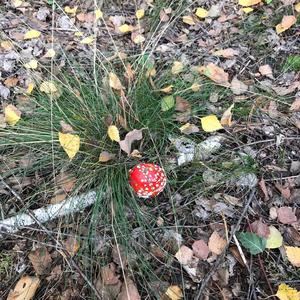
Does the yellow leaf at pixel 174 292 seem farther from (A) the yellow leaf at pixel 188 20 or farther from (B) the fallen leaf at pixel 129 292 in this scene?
(A) the yellow leaf at pixel 188 20

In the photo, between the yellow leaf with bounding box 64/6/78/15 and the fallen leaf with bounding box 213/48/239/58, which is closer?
the fallen leaf with bounding box 213/48/239/58

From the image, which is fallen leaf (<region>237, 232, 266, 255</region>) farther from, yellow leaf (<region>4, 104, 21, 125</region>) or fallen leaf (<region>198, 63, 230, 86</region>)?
yellow leaf (<region>4, 104, 21, 125</region>)

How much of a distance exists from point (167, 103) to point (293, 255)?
39.3 inches

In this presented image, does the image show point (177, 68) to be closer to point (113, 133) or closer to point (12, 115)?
point (113, 133)

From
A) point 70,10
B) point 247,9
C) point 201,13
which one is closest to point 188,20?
point 201,13

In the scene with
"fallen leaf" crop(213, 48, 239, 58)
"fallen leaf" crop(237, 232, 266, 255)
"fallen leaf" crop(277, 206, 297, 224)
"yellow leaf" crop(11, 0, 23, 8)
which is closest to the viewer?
"fallen leaf" crop(237, 232, 266, 255)

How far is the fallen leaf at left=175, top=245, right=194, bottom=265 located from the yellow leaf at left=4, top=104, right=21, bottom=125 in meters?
1.15

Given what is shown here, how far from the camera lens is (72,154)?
6.19ft

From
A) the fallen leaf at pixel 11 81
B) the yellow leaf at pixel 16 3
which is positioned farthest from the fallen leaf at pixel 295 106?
the yellow leaf at pixel 16 3

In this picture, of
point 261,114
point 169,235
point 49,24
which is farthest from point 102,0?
point 169,235

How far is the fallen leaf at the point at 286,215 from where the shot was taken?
184cm

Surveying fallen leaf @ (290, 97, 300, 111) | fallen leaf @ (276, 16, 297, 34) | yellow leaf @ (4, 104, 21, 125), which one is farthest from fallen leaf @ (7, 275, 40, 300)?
fallen leaf @ (276, 16, 297, 34)

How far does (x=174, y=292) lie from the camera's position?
1660mm

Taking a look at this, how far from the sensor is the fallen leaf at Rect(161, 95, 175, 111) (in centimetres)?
215
